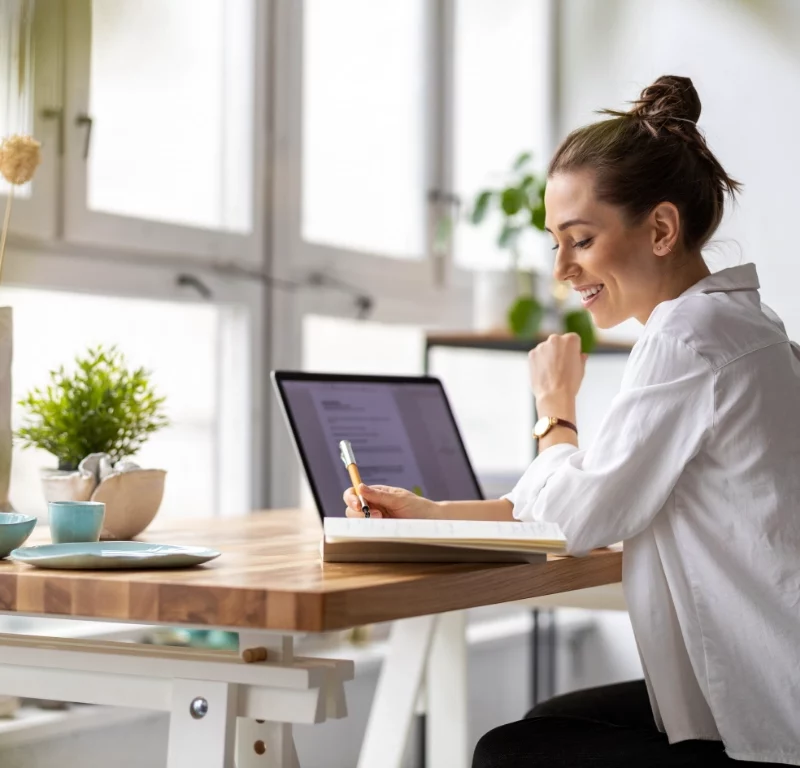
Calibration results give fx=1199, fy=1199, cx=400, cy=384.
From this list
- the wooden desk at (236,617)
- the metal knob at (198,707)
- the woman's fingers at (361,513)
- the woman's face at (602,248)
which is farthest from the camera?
the woman's face at (602,248)

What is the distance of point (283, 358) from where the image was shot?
2.62 meters

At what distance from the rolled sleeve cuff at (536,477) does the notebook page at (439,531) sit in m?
0.15

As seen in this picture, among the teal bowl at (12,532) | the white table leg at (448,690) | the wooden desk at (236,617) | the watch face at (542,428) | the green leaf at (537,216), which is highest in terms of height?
the green leaf at (537,216)

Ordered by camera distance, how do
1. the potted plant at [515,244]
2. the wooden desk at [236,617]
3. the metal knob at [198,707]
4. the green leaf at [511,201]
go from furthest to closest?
1. the green leaf at [511,201]
2. the potted plant at [515,244]
3. the metal knob at [198,707]
4. the wooden desk at [236,617]

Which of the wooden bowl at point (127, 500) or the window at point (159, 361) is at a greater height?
the window at point (159, 361)


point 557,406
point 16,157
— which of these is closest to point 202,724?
point 557,406

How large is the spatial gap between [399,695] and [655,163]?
3.23 feet

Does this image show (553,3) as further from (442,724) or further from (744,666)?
(744,666)

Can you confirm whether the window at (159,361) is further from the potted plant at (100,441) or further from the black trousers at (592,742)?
the black trousers at (592,742)

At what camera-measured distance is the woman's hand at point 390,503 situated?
1281mm

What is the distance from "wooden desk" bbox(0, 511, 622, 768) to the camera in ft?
3.11

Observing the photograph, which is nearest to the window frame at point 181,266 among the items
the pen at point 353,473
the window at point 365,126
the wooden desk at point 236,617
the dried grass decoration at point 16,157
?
the window at point 365,126

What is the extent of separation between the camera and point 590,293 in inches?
58.2

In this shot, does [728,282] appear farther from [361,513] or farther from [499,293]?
[499,293]
